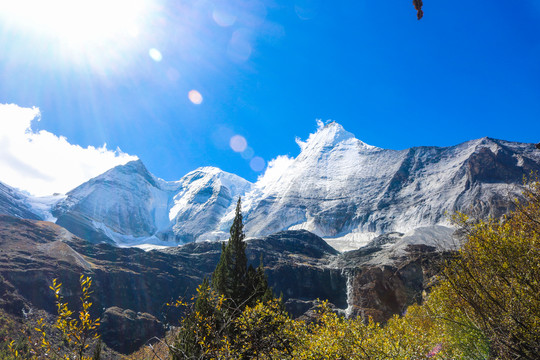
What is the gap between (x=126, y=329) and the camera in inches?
3376

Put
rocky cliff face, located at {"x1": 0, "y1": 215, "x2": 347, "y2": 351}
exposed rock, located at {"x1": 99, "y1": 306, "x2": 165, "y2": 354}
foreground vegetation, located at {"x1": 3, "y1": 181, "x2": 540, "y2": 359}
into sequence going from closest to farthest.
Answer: foreground vegetation, located at {"x1": 3, "y1": 181, "x2": 540, "y2": 359} → exposed rock, located at {"x1": 99, "y1": 306, "x2": 165, "y2": 354} → rocky cliff face, located at {"x1": 0, "y1": 215, "x2": 347, "y2": 351}

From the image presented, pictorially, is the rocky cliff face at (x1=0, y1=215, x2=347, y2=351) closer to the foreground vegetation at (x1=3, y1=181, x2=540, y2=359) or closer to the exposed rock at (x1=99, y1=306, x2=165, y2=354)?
the exposed rock at (x1=99, y1=306, x2=165, y2=354)

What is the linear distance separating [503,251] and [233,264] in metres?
17.1

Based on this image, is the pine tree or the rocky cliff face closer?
the pine tree

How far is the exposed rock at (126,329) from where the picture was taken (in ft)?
264

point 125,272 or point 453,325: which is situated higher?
point 453,325

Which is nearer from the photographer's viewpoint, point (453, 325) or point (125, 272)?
point (453, 325)

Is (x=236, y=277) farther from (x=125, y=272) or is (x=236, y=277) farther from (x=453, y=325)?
(x=125, y=272)

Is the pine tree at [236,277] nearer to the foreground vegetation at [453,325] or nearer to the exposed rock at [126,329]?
the foreground vegetation at [453,325]

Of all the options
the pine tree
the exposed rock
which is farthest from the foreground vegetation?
the exposed rock

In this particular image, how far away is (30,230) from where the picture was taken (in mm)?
136125

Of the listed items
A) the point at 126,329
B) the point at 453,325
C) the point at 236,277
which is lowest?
the point at 126,329

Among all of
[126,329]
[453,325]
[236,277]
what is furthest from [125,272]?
[453,325]

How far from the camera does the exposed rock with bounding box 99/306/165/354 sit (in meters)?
80.6
